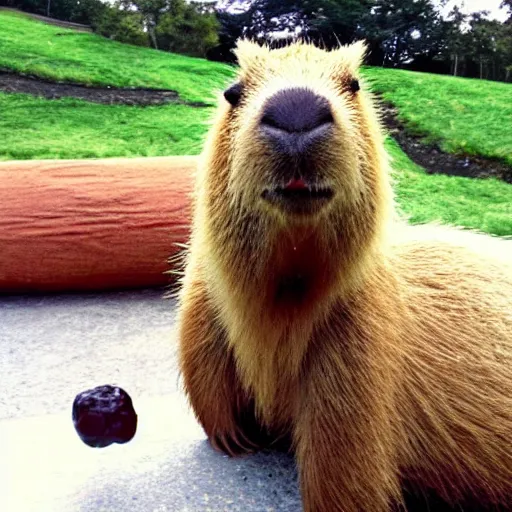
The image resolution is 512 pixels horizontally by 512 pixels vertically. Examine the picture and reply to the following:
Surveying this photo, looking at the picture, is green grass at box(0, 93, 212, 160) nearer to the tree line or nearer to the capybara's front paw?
the tree line

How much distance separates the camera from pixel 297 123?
4.33 ft

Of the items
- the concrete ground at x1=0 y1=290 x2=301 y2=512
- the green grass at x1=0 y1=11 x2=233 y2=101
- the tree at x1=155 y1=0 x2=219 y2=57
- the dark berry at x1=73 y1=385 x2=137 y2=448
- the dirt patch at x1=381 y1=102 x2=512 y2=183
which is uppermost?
the tree at x1=155 y1=0 x2=219 y2=57

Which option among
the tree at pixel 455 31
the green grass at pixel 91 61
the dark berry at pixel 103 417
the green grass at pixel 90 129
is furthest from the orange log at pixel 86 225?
the green grass at pixel 91 61

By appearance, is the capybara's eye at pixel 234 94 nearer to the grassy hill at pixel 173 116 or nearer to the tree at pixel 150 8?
the grassy hill at pixel 173 116

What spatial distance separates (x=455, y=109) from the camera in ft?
19.5

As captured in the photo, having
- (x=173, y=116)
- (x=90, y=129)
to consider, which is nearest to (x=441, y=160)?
(x=173, y=116)

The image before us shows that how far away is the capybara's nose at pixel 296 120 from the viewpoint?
131cm

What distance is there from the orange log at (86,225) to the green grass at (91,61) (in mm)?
2984

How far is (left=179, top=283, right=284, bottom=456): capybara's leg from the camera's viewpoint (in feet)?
6.07

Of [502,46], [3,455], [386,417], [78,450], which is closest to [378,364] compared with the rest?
[386,417]

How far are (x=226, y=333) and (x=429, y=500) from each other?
2.20 feet

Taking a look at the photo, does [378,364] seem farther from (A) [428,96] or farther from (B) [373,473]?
(A) [428,96]

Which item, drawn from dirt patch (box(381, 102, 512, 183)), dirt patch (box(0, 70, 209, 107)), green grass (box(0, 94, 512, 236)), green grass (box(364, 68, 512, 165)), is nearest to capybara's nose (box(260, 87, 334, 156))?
green grass (box(0, 94, 512, 236))

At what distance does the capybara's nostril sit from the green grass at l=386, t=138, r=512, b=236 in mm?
3019
